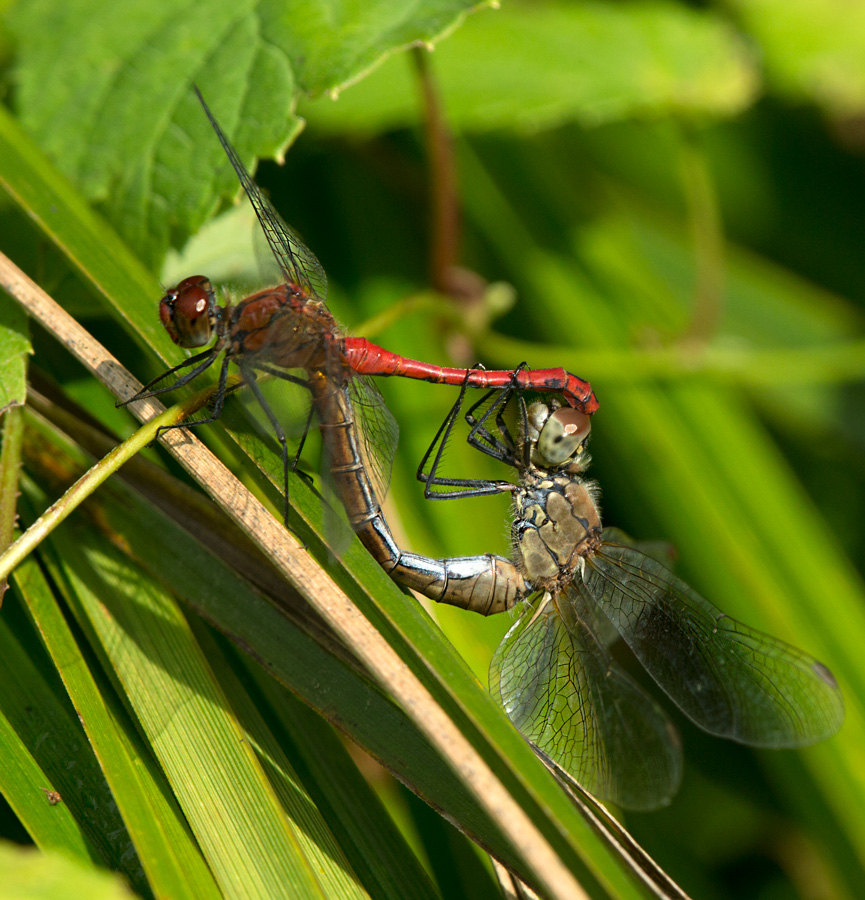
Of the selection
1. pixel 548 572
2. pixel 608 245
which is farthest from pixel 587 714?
pixel 608 245

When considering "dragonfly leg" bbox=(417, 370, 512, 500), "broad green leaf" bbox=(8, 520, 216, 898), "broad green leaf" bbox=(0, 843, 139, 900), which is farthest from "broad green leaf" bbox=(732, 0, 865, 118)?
"broad green leaf" bbox=(0, 843, 139, 900)

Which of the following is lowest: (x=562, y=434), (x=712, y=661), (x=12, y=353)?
(x=712, y=661)

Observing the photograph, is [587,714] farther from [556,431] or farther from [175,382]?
[175,382]

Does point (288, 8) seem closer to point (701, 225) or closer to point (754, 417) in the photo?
point (701, 225)

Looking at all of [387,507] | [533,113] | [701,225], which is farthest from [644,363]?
[387,507]

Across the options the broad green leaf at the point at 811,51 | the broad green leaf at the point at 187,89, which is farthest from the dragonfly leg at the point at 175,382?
the broad green leaf at the point at 811,51

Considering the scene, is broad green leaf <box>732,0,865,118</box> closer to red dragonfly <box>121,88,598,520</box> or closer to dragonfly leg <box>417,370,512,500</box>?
red dragonfly <box>121,88,598,520</box>
